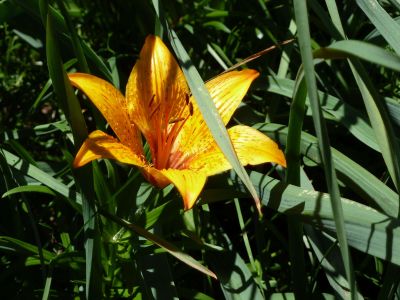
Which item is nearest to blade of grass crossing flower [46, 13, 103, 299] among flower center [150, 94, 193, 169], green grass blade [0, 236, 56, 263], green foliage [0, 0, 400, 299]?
green foliage [0, 0, 400, 299]

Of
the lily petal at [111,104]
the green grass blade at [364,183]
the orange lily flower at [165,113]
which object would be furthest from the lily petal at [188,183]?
the green grass blade at [364,183]

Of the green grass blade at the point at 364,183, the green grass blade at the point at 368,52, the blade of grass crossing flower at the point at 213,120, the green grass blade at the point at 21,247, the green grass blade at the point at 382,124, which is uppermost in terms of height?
the green grass blade at the point at 368,52

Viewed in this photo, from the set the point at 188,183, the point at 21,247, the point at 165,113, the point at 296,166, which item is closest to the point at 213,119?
the point at 188,183

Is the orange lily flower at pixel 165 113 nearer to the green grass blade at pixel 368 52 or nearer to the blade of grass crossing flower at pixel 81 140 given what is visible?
the blade of grass crossing flower at pixel 81 140

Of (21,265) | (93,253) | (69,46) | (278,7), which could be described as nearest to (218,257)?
(93,253)

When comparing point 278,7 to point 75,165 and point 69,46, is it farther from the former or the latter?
point 75,165
